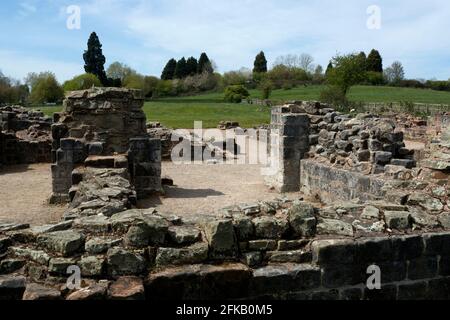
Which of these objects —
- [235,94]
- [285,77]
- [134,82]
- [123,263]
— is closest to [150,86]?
[134,82]

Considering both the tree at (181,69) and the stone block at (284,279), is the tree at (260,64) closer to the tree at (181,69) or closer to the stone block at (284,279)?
the tree at (181,69)

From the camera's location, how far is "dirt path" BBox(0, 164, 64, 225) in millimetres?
9273

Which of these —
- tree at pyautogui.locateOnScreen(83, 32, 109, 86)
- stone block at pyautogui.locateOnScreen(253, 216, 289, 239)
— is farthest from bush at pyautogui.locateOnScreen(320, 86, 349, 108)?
stone block at pyautogui.locateOnScreen(253, 216, 289, 239)

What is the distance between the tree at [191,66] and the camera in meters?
79.4

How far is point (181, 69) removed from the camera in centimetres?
7938

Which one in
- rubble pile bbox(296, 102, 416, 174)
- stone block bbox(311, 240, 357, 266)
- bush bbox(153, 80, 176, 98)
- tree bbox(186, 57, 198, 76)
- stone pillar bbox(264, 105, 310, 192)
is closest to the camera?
stone block bbox(311, 240, 357, 266)

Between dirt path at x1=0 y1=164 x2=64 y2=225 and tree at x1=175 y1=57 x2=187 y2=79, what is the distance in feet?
211

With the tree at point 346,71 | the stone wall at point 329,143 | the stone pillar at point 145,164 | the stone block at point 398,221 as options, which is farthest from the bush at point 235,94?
the stone block at point 398,221

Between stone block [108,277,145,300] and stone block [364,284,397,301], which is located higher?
stone block [108,277,145,300]

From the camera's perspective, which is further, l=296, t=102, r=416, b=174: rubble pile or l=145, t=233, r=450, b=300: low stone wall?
l=296, t=102, r=416, b=174: rubble pile

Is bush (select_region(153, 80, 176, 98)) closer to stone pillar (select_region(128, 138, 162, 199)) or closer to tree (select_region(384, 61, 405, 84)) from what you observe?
tree (select_region(384, 61, 405, 84))

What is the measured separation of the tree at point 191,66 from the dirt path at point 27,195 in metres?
64.7

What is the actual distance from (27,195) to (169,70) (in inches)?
2877

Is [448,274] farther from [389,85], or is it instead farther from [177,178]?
[389,85]
